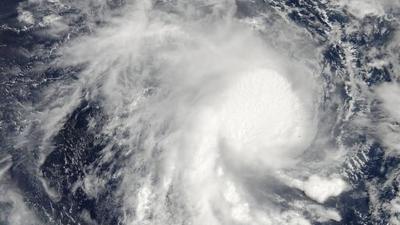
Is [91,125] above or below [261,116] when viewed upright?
below

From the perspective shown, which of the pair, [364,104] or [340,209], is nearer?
[340,209]

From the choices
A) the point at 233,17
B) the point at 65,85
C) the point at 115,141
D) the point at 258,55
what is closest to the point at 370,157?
the point at 258,55

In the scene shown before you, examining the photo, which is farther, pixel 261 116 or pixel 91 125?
pixel 261 116

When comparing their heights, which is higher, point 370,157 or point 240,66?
point 240,66

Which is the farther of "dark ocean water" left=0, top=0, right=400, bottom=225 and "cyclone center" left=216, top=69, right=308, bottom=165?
"cyclone center" left=216, top=69, right=308, bottom=165

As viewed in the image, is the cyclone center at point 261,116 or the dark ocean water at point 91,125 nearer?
the dark ocean water at point 91,125

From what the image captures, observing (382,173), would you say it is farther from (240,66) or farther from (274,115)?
(240,66)

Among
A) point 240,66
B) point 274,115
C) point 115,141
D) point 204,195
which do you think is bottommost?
point 204,195

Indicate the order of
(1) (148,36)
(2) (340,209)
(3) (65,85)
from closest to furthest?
(2) (340,209) → (3) (65,85) → (1) (148,36)

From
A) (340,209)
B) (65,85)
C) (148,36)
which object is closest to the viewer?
(340,209)
